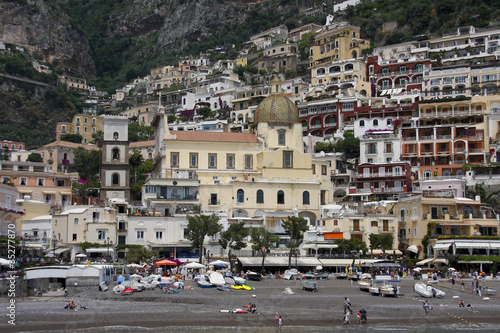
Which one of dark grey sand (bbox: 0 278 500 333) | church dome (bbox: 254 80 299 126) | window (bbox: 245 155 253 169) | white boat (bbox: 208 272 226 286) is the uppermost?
church dome (bbox: 254 80 299 126)

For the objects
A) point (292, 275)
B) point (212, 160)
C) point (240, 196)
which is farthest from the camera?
point (212, 160)

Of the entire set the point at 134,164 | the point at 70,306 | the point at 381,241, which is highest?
the point at 134,164

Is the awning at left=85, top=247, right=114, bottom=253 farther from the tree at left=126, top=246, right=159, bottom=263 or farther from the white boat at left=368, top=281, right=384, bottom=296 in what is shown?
the white boat at left=368, top=281, right=384, bottom=296

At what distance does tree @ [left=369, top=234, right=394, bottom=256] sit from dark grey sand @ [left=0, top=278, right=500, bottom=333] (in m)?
14.6

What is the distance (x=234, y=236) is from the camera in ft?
201

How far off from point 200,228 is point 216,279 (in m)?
10.4

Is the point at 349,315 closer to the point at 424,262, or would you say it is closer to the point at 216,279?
the point at 216,279

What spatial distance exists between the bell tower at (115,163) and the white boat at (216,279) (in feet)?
93.7

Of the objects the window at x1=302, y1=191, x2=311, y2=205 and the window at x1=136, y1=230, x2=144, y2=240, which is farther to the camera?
the window at x1=302, y1=191, x2=311, y2=205

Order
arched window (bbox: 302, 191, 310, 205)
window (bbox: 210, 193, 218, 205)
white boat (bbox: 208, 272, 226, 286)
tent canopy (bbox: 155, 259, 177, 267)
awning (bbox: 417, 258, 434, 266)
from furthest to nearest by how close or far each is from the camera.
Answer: arched window (bbox: 302, 191, 310, 205) < window (bbox: 210, 193, 218, 205) < awning (bbox: 417, 258, 434, 266) < tent canopy (bbox: 155, 259, 177, 267) < white boat (bbox: 208, 272, 226, 286)

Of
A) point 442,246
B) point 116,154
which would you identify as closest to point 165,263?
point 116,154

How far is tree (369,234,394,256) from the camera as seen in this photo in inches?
2547

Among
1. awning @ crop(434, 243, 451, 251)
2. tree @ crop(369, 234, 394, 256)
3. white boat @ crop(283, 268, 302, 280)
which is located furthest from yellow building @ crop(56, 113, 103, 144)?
awning @ crop(434, 243, 451, 251)

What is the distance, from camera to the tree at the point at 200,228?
2402 inches
